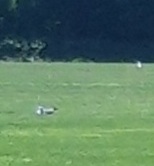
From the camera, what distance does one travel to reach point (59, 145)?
13172 mm

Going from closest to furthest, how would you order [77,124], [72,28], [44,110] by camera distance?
[77,124]
[44,110]
[72,28]

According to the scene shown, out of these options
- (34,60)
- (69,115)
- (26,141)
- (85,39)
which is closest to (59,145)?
(26,141)

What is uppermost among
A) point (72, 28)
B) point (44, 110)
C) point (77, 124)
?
point (72, 28)

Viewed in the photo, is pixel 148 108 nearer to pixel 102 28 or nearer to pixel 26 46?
pixel 26 46

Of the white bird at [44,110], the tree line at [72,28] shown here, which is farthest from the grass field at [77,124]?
the tree line at [72,28]

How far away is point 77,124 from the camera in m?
16.2

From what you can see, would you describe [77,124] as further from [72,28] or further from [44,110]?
[72,28]

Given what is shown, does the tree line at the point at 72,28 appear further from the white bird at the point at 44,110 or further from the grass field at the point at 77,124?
the white bird at the point at 44,110

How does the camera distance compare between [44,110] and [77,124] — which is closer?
[77,124]

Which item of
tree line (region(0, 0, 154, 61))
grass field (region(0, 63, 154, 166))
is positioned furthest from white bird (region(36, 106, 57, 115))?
tree line (region(0, 0, 154, 61))

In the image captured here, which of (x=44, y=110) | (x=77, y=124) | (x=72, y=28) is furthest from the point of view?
(x=72, y=28)

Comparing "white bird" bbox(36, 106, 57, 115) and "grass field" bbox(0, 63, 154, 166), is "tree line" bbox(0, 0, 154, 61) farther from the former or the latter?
"white bird" bbox(36, 106, 57, 115)

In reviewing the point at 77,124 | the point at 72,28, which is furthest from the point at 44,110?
the point at 72,28

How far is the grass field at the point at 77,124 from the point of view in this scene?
39.5 ft
